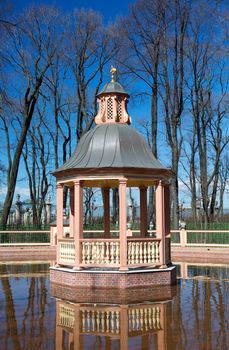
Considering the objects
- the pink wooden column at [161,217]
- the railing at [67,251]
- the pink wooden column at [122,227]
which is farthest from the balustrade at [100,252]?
the pink wooden column at [161,217]

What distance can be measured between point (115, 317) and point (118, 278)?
356 centimetres

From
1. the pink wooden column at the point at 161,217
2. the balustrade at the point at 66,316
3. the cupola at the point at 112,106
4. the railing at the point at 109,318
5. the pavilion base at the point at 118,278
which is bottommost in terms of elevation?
the railing at the point at 109,318

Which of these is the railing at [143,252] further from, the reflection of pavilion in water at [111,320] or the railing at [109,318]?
the railing at [109,318]

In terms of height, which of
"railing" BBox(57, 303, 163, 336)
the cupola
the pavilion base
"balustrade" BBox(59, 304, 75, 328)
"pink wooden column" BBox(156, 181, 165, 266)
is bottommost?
"railing" BBox(57, 303, 163, 336)

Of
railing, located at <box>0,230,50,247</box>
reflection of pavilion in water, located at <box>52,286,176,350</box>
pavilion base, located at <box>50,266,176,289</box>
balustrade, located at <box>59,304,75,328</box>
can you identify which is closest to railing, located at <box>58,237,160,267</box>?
pavilion base, located at <box>50,266,176,289</box>

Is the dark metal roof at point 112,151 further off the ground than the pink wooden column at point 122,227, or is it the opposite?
the dark metal roof at point 112,151

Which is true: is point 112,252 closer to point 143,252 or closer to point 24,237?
point 143,252

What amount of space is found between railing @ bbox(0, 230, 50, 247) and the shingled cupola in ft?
37.3

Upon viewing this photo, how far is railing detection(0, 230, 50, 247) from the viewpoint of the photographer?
2536cm

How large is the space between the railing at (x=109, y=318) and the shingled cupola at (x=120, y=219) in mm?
2612

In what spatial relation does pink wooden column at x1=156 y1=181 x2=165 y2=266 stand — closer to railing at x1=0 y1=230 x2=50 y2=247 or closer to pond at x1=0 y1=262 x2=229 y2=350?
pond at x1=0 y1=262 x2=229 y2=350

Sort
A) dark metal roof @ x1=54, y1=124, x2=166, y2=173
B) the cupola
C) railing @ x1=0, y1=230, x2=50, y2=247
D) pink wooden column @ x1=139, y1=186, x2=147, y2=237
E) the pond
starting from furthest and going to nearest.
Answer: railing @ x1=0, y1=230, x2=50, y2=247, pink wooden column @ x1=139, y1=186, x2=147, y2=237, the cupola, dark metal roof @ x1=54, y1=124, x2=166, y2=173, the pond

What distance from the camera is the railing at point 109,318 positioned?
26.3 feet

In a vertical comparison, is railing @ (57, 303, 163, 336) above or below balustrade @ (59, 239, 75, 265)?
below
